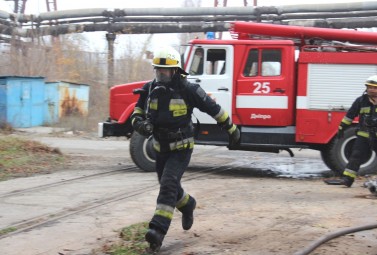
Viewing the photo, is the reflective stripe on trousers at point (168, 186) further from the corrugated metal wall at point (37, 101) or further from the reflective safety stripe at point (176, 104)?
the corrugated metal wall at point (37, 101)

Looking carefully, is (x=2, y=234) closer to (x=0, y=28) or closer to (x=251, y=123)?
(x=251, y=123)

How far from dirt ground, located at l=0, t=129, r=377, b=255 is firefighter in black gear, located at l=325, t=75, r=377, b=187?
1.12ft

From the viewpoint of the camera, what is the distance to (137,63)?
2775 centimetres

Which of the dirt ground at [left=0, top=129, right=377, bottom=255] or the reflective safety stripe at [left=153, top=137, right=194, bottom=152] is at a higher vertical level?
the reflective safety stripe at [left=153, top=137, right=194, bottom=152]

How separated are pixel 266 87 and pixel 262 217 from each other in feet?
13.6

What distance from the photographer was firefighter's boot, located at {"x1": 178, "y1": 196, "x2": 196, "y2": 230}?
520 cm

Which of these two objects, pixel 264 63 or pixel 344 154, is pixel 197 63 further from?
pixel 344 154

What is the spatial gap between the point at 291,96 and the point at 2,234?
6128mm

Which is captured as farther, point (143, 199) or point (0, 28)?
point (0, 28)

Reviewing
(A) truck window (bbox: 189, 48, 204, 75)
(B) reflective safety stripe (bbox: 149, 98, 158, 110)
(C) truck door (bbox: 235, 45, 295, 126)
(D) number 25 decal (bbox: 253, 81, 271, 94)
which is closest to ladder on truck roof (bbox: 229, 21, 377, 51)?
(C) truck door (bbox: 235, 45, 295, 126)

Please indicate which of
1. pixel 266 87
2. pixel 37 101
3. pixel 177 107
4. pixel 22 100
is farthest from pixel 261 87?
pixel 37 101

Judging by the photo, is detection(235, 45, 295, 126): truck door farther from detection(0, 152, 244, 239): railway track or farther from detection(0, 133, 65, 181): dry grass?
detection(0, 133, 65, 181): dry grass

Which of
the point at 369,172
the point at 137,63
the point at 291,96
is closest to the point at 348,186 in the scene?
the point at 369,172

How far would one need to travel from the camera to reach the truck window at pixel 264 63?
9742mm
